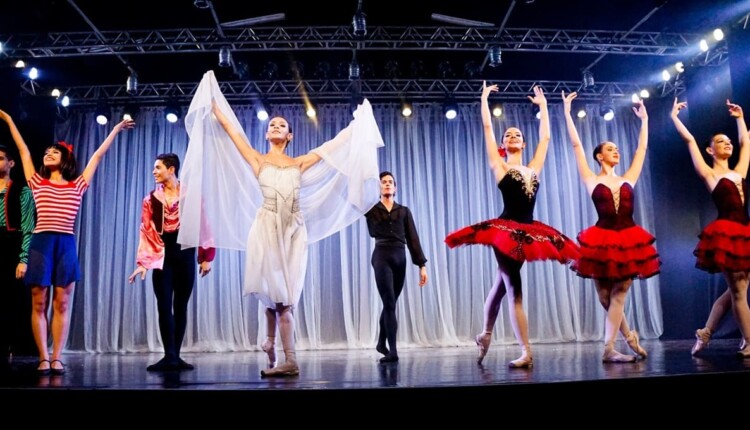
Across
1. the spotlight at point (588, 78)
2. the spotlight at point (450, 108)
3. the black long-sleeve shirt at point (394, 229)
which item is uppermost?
the spotlight at point (588, 78)

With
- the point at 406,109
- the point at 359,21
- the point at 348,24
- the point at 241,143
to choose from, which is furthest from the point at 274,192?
the point at 406,109

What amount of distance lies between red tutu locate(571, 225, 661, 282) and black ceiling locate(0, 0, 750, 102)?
3.42 metres

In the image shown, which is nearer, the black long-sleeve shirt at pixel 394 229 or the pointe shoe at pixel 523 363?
the pointe shoe at pixel 523 363

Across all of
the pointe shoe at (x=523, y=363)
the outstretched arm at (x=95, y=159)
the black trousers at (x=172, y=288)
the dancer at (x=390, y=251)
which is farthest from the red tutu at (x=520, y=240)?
the outstretched arm at (x=95, y=159)

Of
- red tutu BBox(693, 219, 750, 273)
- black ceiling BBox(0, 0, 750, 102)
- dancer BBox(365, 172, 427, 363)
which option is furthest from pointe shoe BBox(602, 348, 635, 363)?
black ceiling BBox(0, 0, 750, 102)

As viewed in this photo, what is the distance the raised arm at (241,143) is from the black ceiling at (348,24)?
360cm

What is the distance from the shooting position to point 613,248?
13.5 feet

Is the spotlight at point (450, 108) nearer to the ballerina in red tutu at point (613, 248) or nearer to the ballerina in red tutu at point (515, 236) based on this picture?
the ballerina in red tutu at point (613, 248)

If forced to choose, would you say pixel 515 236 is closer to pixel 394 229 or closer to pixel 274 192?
pixel 394 229

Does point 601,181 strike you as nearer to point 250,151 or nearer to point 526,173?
point 526,173

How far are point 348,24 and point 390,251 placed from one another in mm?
3749

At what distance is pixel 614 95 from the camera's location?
8.84 metres

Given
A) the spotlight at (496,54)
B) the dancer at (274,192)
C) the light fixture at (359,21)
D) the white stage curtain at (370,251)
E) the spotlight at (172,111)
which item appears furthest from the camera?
the white stage curtain at (370,251)

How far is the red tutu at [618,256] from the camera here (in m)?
4.06
